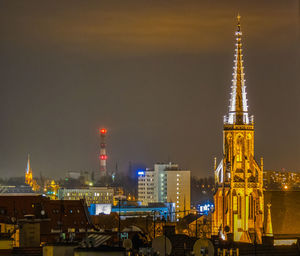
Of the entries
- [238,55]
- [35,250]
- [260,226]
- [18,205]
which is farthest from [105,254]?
[238,55]

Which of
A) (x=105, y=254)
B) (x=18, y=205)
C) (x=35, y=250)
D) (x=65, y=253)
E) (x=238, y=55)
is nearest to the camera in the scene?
(x=105, y=254)

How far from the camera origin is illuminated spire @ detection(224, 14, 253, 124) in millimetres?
108350

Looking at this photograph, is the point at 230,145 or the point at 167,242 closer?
the point at 167,242

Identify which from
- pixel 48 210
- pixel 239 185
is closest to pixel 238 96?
pixel 239 185

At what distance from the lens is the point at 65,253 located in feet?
141

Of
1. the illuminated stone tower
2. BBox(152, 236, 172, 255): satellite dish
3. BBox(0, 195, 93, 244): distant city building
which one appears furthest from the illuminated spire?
BBox(152, 236, 172, 255): satellite dish

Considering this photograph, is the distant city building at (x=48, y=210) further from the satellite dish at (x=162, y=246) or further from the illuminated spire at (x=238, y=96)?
the satellite dish at (x=162, y=246)

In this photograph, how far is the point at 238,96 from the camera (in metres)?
111

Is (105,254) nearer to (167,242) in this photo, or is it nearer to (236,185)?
(167,242)

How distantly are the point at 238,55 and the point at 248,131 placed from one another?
9973 mm

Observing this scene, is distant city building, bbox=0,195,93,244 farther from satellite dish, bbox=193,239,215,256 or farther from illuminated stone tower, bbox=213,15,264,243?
satellite dish, bbox=193,239,215,256

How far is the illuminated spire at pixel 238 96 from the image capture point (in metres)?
108

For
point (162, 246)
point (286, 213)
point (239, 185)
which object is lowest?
point (162, 246)

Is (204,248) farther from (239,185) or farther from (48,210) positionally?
(239,185)
